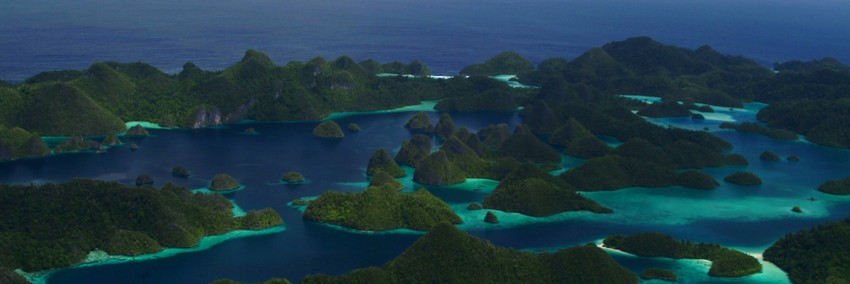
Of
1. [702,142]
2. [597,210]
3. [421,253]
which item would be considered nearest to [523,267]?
[421,253]

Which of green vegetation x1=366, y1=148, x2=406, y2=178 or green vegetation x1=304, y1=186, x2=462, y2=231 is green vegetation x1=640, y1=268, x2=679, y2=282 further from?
green vegetation x1=366, y1=148, x2=406, y2=178

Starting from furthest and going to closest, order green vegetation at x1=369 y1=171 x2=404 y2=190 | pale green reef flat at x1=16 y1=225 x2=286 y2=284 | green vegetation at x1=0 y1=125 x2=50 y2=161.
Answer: green vegetation at x1=0 y1=125 x2=50 y2=161
green vegetation at x1=369 y1=171 x2=404 y2=190
pale green reef flat at x1=16 y1=225 x2=286 y2=284

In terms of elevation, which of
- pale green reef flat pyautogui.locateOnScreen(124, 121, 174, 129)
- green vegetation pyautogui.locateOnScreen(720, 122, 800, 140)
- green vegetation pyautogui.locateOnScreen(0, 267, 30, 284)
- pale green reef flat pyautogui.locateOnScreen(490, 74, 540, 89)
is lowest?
pale green reef flat pyautogui.locateOnScreen(124, 121, 174, 129)

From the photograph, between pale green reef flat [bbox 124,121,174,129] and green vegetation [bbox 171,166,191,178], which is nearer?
green vegetation [bbox 171,166,191,178]

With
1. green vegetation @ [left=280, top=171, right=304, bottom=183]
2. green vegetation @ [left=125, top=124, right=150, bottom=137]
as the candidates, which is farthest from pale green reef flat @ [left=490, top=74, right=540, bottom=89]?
green vegetation @ [left=280, top=171, right=304, bottom=183]

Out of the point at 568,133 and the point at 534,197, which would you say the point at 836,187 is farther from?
the point at 534,197

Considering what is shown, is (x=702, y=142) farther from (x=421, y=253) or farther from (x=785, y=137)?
(x=421, y=253)

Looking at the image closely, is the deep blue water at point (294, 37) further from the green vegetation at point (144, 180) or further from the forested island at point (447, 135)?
the green vegetation at point (144, 180)
